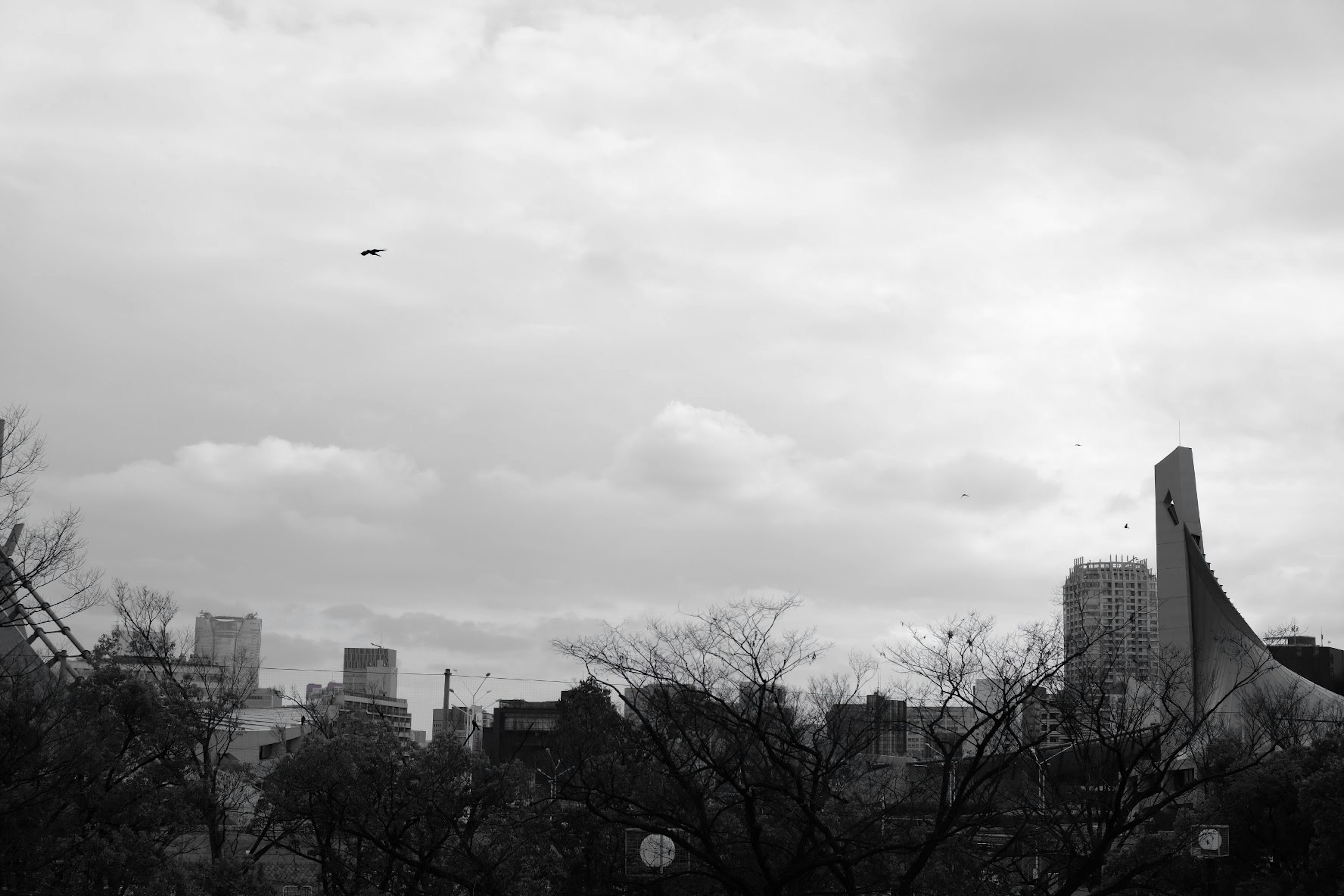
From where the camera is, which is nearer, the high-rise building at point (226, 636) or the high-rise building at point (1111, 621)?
the high-rise building at point (1111, 621)

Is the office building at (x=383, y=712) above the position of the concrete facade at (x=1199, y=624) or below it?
below

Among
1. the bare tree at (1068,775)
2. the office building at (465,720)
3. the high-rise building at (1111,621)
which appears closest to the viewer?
the bare tree at (1068,775)

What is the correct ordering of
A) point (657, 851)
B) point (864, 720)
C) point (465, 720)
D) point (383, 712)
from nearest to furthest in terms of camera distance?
point (657, 851) < point (864, 720) < point (383, 712) < point (465, 720)

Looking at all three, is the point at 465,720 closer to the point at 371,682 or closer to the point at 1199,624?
the point at 371,682

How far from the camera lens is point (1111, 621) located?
31719mm

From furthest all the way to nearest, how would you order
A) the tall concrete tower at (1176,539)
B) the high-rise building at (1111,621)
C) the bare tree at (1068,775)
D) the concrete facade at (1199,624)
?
the tall concrete tower at (1176,539) < the concrete facade at (1199,624) < the high-rise building at (1111,621) < the bare tree at (1068,775)

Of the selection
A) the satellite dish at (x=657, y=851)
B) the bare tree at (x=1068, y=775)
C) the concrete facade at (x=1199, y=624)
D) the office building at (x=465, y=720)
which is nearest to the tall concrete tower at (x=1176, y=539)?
the concrete facade at (x=1199, y=624)

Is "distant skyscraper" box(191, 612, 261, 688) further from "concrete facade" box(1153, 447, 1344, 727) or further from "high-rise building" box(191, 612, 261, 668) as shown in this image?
"concrete facade" box(1153, 447, 1344, 727)

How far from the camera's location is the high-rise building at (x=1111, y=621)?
85.6ft

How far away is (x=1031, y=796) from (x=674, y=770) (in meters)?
22.8

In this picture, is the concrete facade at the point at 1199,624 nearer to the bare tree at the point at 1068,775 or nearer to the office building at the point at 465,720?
the bare tree at the point at 1068,775

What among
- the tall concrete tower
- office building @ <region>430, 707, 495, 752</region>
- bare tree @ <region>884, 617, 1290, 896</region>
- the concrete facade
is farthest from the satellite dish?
the tall concrete tower

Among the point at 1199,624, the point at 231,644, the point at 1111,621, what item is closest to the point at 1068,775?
the point at 1111,621

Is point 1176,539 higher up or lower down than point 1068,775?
higher up
